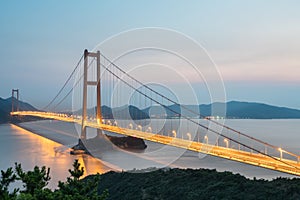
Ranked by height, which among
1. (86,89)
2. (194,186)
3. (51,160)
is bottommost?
(51,160)

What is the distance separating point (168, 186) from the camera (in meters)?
6.78

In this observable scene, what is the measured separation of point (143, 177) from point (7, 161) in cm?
Answer: 876

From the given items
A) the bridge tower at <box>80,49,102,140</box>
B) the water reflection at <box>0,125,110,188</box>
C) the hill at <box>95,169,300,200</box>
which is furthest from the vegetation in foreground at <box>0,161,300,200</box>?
the bridge tower at <box>80,49,102,140</box>

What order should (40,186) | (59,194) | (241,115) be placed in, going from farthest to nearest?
(241,115) → (40,186) → (59,194)

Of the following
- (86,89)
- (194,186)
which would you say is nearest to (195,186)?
(194,186)

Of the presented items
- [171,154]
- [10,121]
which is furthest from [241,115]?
[171,154]

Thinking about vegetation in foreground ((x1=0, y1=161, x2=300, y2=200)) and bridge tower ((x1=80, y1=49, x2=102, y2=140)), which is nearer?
vegetation in foreground ((x1=0, y1=161, x2=300, y2=200))

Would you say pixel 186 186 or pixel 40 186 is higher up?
pixel 40 186

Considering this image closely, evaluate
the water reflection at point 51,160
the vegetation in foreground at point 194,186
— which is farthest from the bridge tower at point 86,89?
the vegetation in foreground at point 194,186

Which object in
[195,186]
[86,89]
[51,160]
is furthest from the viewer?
[86,89]

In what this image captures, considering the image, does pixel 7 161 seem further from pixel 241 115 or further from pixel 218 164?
pixel 241 115

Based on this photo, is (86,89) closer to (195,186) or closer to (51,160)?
(51,160)

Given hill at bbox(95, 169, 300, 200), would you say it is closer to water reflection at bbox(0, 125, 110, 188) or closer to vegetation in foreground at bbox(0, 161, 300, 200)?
vegetation in foreground at bbox(0, 161, 300, 200)

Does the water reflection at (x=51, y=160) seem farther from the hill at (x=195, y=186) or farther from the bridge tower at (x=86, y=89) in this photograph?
the hill at (x=195, y=186)
